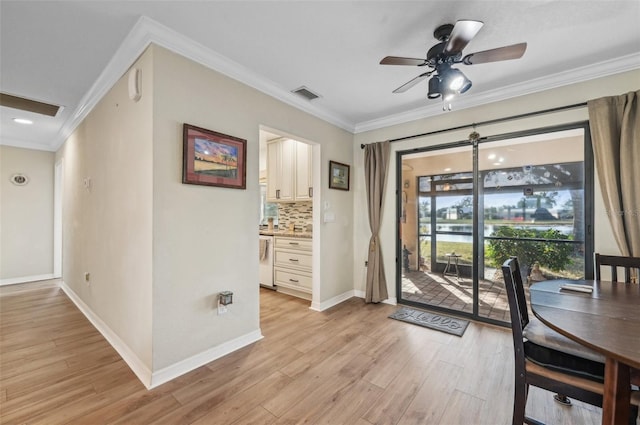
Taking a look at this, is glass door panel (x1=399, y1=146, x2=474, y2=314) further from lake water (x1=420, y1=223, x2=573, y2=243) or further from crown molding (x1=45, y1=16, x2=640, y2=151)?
crown molding (x1=45, y1=16, x2=640, y2=151)

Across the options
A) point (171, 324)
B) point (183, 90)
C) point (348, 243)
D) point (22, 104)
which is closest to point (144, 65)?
point (183, 90)

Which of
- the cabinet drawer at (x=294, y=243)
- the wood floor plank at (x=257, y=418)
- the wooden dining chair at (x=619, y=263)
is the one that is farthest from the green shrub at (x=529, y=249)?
the wood floor plank at (x=257, y=418)

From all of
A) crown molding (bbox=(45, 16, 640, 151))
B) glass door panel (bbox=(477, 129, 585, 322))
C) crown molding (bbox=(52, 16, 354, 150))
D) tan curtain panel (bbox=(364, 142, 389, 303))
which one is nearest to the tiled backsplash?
tan curtain panel (bbox=(364, 142, 389, 303))

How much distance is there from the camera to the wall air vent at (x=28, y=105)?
317 centimetres

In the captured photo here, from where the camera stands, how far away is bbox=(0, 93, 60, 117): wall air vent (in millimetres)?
3174

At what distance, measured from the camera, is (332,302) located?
373 cm

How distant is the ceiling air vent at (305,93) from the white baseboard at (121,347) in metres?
2.87

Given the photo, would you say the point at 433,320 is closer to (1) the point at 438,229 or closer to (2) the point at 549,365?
(1) the point at 438,229

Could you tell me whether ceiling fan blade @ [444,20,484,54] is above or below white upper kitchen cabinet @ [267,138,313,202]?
above

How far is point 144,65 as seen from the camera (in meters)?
2.08

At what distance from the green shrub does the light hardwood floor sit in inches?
33.1

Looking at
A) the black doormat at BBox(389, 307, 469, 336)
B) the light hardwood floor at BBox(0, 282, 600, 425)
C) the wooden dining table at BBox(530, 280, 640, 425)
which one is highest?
the wooden dining table at BBox(530, 280, 640, 425)

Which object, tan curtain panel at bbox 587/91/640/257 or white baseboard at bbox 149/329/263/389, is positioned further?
tan curtain panel at bbox 587/91/640/257

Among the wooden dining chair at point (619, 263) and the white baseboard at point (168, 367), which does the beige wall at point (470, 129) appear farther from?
the white baseboard at point (168, 367)
